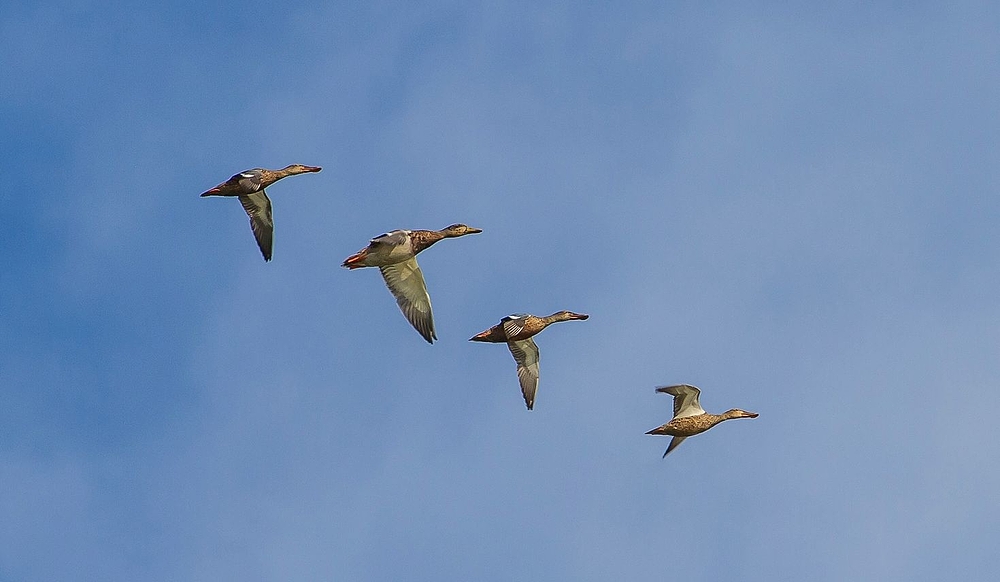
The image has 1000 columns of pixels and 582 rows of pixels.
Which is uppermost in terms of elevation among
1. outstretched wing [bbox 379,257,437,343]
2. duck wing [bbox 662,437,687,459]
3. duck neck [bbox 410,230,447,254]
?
duck neck [bbox 410,230,447,254]

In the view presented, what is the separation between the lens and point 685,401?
104 ft

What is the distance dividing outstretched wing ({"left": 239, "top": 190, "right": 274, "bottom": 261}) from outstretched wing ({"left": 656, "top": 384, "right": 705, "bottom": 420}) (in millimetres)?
10560

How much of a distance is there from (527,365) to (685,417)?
4.05 metres

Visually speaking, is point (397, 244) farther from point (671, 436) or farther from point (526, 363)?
point (671, 436)

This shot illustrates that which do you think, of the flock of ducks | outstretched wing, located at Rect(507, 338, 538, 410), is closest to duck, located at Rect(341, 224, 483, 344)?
the flock of ducks

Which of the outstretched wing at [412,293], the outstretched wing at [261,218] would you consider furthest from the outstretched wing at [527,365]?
the outstretched wing at [261,218]

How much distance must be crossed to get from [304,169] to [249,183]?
1635mm

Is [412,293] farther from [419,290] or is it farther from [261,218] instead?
[261,218]

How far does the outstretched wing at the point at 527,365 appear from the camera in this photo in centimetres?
3331

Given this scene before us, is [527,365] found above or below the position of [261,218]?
below

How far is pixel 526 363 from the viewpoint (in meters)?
33.6

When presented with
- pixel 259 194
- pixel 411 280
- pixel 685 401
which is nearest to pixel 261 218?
pixel 259 194

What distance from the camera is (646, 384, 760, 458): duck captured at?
103 feet

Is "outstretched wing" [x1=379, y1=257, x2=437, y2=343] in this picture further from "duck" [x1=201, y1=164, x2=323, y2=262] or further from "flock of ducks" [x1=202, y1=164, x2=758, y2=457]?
"duck" [x1=201, y1=164, x2=323, y2=262]
